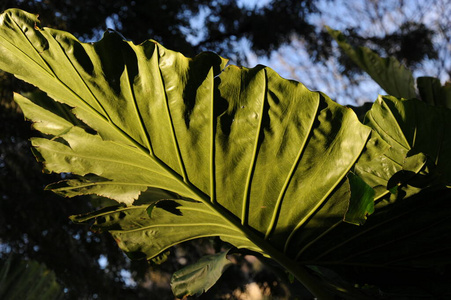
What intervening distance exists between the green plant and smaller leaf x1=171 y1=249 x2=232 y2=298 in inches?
4.7

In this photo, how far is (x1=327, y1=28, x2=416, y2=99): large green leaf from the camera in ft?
4.73

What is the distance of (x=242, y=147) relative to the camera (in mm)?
831

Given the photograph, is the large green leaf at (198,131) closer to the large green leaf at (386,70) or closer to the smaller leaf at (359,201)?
the smaller leaf at (359,201)

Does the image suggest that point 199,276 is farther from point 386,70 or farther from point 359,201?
point 386,70

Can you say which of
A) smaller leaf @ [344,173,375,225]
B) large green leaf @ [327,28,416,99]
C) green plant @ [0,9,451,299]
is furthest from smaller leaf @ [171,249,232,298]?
large green leaf @ [327,28,416,99]

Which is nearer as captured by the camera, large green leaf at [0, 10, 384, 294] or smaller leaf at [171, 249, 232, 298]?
large green leaf at [0, 10, 384, 294]

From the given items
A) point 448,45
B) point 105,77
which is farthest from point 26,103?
point 448,45

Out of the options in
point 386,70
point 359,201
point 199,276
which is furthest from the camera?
point 386,70

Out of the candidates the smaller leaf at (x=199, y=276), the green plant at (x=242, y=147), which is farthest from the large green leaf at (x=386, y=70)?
the smaller leaf at (x=199, y=276)

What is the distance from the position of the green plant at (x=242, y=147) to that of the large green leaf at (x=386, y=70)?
2.12 feet

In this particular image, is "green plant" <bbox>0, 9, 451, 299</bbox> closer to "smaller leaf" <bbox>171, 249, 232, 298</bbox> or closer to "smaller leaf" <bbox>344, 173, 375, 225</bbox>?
"smaller leaf" <bbox>344, 173, 375, 225</bbox>

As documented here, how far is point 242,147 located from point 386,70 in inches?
34.1

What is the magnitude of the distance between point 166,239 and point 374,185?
0.48 metres

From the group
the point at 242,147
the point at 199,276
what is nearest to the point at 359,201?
the point at 242,147
